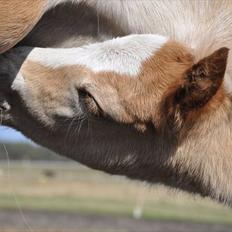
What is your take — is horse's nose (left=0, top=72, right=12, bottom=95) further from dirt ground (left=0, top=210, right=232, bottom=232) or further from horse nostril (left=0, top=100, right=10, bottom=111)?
dirt ground (left=0, top=210, right=232, bottom=232)

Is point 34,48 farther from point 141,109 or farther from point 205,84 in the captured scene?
point 205,84

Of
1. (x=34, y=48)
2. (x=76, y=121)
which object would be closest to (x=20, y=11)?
(x=34, y=48)

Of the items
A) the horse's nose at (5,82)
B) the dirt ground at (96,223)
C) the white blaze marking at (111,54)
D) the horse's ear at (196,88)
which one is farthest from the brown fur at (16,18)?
the dirt ground at (96,223)

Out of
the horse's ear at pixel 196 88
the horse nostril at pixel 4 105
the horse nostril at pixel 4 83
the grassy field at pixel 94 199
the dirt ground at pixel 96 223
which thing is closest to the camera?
the horse's ear at pixel 196 88

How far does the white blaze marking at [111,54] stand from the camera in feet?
13.7

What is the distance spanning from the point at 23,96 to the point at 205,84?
99 cm

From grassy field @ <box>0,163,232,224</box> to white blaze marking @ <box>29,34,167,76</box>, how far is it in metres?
15.3

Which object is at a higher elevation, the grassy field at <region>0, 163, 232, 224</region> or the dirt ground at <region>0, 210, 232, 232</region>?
the dirt ground at <region>0, 210, 232, 232</region>

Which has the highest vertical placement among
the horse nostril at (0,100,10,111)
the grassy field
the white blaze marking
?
the white blaze marking

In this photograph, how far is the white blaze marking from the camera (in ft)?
13.7

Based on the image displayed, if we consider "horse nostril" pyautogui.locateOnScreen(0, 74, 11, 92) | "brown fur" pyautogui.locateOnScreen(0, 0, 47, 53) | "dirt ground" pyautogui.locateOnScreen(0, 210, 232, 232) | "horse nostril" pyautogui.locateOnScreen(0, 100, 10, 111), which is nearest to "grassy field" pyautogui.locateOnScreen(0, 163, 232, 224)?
"dirt ground" pyautogui.locateOnScreen(0, 210, 232, 232)

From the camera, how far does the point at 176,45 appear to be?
4.24 m

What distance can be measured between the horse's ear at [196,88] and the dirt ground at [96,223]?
44.4 ft

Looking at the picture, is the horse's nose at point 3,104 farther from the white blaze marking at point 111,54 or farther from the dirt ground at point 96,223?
the dirt ground at point 96,223
